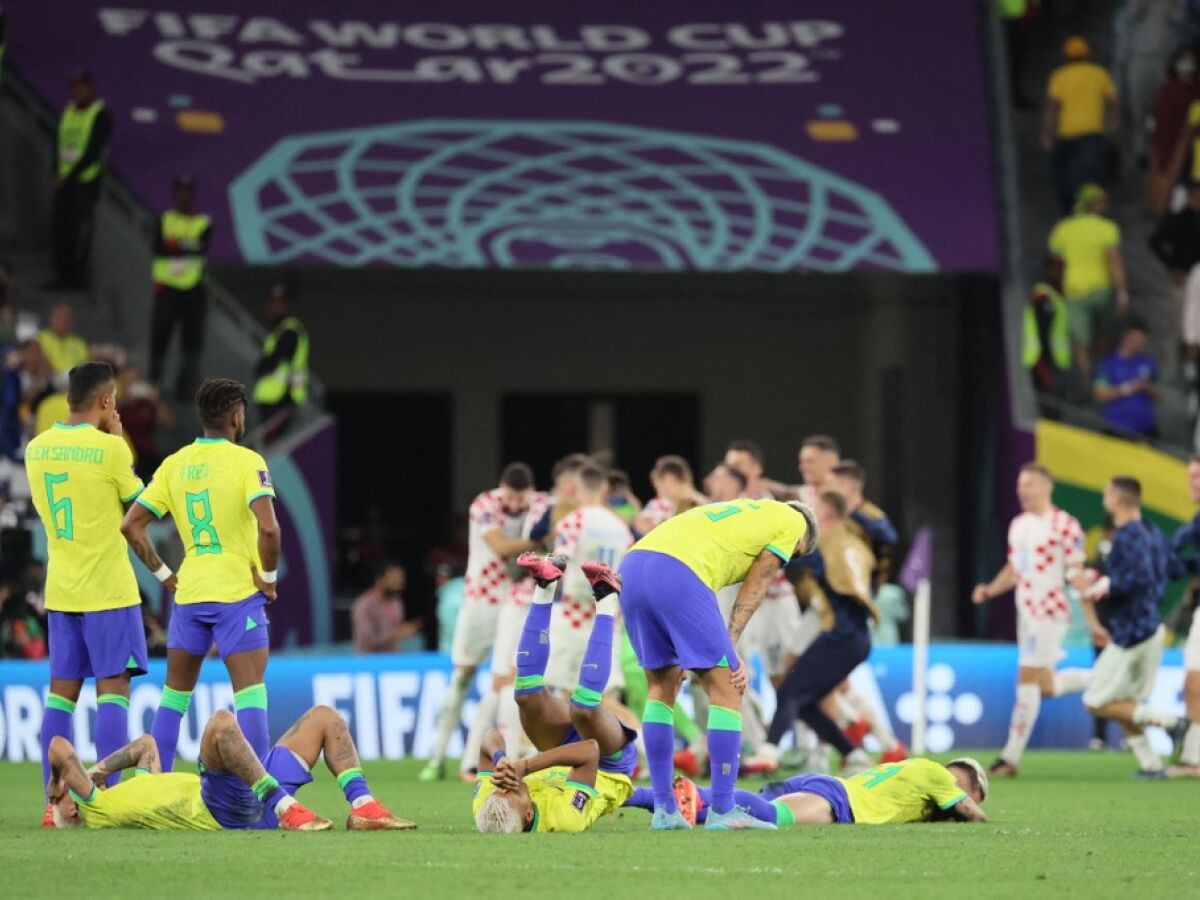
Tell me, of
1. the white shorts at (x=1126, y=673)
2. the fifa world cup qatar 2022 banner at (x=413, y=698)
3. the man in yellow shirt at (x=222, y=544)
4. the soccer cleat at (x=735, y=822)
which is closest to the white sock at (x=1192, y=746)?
the white shorts at (x=1126, y=673)

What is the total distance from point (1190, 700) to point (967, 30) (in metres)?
12.6

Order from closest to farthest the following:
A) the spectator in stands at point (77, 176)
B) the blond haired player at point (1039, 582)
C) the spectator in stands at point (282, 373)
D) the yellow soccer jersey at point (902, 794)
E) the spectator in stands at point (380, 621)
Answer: the yellow soccer jersey at point (902, 794), the blond haired player at point (1039, 582), the spectator in stands at point (380, 621), the spectator in stands at point (77, 176), the spectator in stands at point (282, 373)

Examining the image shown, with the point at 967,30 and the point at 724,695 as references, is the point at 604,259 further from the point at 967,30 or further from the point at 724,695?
the point at 724,695

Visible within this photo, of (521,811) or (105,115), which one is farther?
(105,115)

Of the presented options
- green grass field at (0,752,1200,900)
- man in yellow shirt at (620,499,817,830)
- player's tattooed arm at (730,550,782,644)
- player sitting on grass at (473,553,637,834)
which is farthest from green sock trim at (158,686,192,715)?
player's tattooed arm at (730,550,782,644)

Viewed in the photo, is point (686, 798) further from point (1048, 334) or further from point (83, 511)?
point (1048, 334)

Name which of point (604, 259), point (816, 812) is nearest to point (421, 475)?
point (604, 259)

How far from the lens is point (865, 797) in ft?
36.3

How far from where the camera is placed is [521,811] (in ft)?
33.7

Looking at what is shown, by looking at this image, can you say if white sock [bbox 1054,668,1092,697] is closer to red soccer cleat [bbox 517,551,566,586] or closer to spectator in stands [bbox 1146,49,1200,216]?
red soccer cleat [bbox 517,551,566,586]

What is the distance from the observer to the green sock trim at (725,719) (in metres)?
10.5

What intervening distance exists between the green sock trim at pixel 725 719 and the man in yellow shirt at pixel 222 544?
6.96 feet

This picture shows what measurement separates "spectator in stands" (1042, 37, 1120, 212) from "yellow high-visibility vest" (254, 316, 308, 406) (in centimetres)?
851

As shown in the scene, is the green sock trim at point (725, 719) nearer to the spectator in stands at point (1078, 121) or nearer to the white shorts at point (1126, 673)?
the white shorts at point (1126, 673)
